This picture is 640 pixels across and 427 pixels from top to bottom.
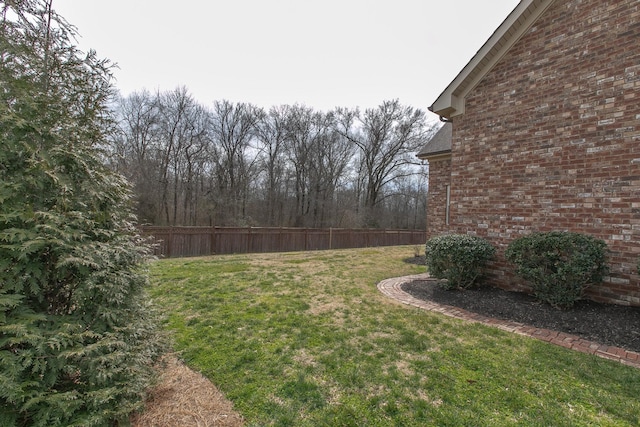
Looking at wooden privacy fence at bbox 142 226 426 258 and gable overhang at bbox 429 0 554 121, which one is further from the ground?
gable overhang at bbox 429 0 554 121

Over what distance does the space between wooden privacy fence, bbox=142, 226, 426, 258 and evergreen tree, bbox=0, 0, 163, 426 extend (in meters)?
7.54

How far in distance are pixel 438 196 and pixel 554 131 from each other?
6.19 meters

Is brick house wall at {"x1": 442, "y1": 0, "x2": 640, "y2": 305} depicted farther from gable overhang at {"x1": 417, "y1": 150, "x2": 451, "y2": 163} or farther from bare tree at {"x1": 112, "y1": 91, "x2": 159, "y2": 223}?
bare tree at {"x1": 112, "y1": 91, "x2": 159, "y2": 223}

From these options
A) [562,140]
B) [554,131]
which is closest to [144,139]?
[554,131]

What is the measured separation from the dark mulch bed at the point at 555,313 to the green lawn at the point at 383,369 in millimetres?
871

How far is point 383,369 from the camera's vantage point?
10.2 ft

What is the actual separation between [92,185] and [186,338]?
257 centimetres

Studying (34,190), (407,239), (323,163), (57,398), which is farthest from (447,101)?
(323,163)

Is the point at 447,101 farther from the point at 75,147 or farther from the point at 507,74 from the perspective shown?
the point at 75,147

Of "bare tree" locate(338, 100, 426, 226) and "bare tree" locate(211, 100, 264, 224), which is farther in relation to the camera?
"bare tree" locate(338, 100, 426, 226)

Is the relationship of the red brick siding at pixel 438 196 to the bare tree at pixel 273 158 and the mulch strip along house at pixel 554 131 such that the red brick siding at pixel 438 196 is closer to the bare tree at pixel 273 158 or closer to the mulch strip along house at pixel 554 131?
the mulch strip along house at pixel 554 131

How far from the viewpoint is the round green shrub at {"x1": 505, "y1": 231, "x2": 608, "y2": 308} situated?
4652mm

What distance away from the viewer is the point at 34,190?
2025 millimetres

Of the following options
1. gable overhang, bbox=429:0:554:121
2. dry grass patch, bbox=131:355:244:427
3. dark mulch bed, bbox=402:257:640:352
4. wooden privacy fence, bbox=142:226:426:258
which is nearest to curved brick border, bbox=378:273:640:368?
dark mulch bed, bbox=402:257:640:352
